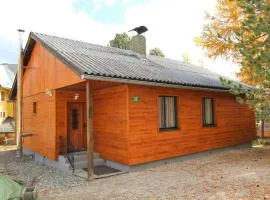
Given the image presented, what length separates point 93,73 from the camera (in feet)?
27.0

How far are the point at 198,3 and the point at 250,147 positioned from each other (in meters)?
9.57

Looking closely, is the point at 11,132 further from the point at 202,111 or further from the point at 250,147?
the point at 250,147

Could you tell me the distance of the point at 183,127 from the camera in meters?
11.4

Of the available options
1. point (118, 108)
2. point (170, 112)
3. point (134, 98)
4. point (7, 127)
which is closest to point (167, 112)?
point (170, 112)

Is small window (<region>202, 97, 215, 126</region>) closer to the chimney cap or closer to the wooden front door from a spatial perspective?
the wooden front door

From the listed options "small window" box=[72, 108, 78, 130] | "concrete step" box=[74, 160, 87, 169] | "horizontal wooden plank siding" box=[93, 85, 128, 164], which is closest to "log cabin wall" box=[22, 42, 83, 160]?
"small window" box=[72, 108, 78, 130]

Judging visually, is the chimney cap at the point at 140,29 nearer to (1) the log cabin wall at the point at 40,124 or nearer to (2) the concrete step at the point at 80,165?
(1) the log cabin wall at the point at 40,124

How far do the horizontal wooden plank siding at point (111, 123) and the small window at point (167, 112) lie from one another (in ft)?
5.98

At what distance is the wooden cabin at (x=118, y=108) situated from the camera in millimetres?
9492

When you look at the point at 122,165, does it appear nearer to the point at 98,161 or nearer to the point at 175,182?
the point at 98,161

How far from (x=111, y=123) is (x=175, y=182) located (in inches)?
142

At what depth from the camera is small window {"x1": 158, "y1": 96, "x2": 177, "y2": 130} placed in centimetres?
1084

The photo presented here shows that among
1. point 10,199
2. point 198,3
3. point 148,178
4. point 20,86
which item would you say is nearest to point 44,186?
point 148,178

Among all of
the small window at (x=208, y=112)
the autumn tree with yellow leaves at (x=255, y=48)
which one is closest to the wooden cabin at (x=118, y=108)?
the small window at (x=208, y=112)
